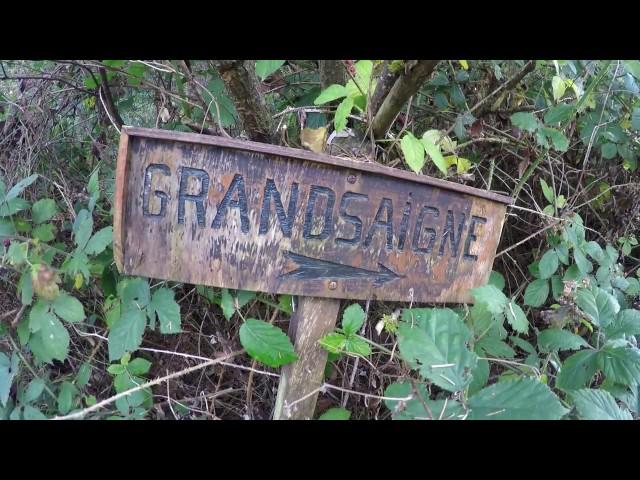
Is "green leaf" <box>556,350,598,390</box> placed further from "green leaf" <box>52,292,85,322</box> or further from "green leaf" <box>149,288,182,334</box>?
"green leaf" <box>52,292,85,322</box>

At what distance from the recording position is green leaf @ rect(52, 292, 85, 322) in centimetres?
102

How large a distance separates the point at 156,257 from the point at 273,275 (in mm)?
246

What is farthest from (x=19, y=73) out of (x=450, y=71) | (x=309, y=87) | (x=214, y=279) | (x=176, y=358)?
(x=450, y=71)

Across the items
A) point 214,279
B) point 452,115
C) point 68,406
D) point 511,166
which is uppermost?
point 452,115

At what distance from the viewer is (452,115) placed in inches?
57.4

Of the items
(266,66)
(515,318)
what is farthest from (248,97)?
(515,318)

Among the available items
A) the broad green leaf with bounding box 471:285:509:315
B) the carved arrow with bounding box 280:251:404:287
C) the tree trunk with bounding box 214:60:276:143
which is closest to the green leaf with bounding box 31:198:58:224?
the tree trunk with bounding box 214:60:276:143

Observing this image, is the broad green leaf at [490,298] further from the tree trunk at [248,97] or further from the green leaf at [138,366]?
the green leaf at [138,366]

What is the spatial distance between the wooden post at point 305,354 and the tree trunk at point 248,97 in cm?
47

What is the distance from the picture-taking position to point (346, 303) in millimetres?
1321

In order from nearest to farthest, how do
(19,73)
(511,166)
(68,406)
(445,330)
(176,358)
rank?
(445,330) → (68,406) → (176,358) → (511,166) → (19,73)

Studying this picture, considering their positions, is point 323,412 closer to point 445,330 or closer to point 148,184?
point 445,330

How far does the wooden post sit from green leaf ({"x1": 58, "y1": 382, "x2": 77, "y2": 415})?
55cm

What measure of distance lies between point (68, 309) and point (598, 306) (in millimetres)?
1283
